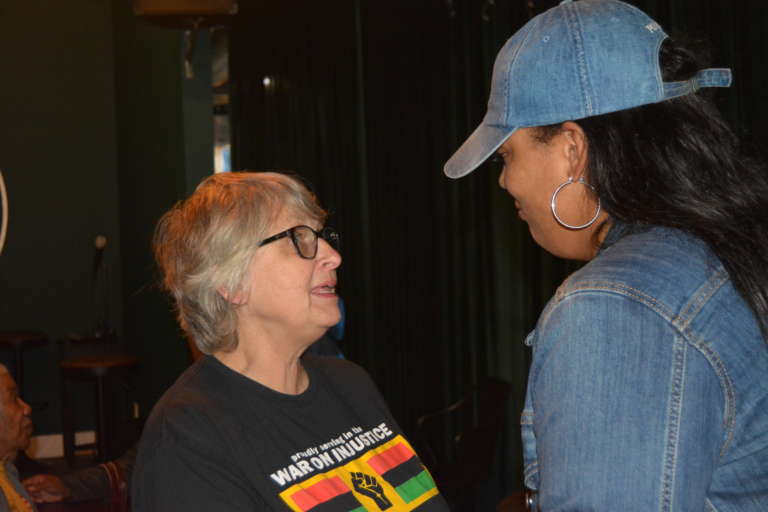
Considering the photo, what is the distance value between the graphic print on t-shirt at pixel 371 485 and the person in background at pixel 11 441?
132 cm

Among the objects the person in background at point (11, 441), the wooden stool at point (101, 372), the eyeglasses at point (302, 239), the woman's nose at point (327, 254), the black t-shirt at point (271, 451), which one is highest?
the eyeglasses at point (302, 239)

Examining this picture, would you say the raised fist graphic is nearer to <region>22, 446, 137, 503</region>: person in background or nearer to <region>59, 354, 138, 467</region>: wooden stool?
<region>22, 446, 137, 503</region>: person in background

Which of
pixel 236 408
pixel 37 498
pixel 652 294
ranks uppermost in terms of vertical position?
pixel 652 294

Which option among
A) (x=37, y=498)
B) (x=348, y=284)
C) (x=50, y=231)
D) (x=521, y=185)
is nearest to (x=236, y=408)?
(x=521, y=185)

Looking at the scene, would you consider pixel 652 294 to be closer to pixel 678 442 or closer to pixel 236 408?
pixel 678 442

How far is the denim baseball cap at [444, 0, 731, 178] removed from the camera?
3.59 ft

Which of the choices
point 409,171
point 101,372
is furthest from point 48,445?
point 409,171

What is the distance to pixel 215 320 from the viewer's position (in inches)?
74.1

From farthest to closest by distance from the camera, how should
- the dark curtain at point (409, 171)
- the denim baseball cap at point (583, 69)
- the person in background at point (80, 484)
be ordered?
the dark curtain at point (409, 171) → the person in background at point (80, 484) → the denim baseball cap at point (583, 69)

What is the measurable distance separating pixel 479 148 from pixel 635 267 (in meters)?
0.28

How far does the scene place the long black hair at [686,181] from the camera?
1060 mm

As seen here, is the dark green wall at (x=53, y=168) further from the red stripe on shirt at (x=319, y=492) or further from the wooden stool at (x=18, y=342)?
the red stripe on shirt at (x=319, y=492)

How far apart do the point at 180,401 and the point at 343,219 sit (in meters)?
4.50

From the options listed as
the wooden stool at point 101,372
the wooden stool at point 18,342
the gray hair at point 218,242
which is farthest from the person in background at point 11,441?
the wooden stool at point 18,342
